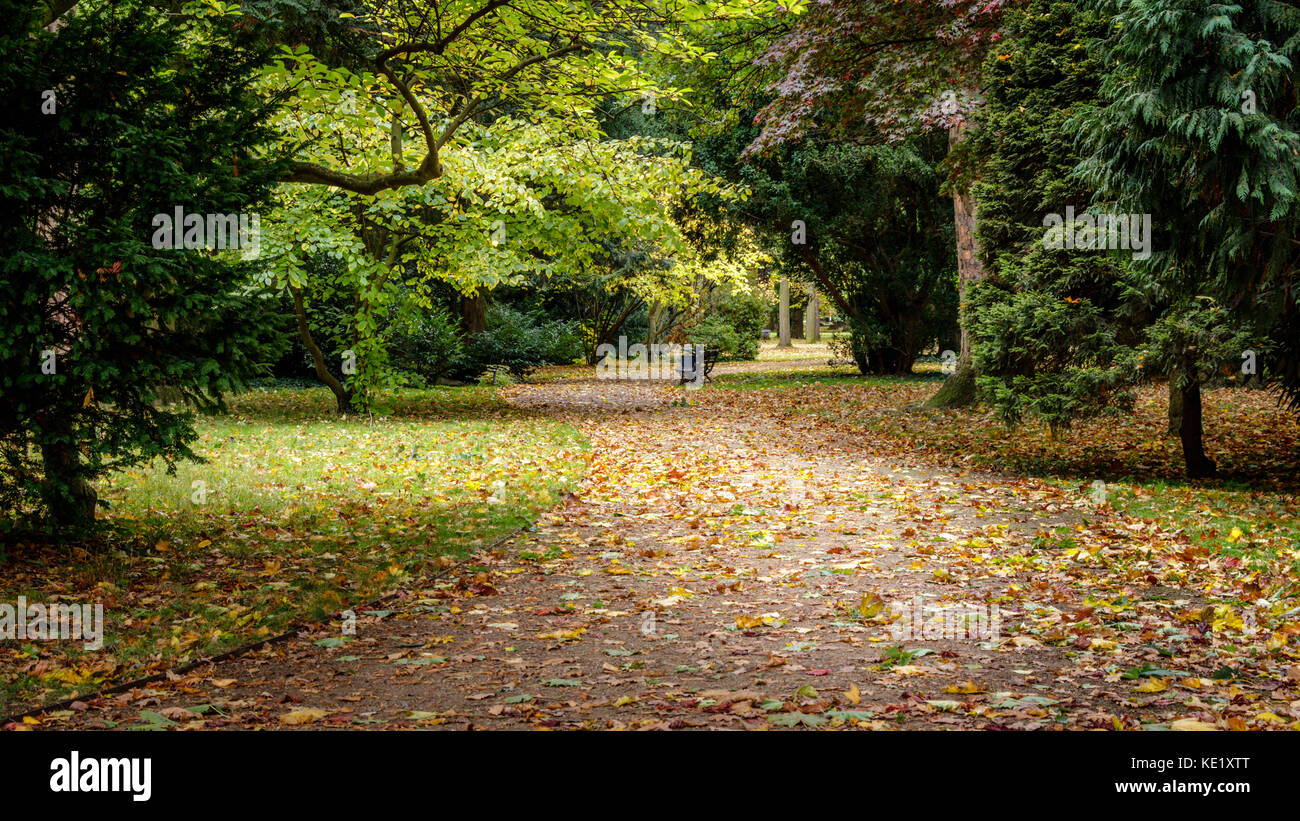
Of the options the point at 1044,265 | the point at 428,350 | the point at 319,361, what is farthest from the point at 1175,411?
the point at 428,350

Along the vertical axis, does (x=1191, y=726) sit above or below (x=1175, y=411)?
below

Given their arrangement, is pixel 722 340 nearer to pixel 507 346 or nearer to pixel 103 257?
pixel 507 346

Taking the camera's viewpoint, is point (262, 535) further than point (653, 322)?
No

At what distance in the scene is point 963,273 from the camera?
1585 centimetres

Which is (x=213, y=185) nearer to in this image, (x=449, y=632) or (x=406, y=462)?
(x=449, y=632)

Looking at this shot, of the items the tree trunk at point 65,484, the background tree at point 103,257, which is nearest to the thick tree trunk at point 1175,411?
the background tree at point 103,257

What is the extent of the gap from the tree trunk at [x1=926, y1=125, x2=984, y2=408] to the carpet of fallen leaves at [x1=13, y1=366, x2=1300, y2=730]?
212 inches

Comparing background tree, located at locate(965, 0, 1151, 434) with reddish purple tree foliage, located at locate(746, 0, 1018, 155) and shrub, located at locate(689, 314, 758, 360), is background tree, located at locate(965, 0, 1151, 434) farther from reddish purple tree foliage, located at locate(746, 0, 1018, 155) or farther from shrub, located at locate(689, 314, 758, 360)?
shrub, located at locate(689, 314, 758, 360)

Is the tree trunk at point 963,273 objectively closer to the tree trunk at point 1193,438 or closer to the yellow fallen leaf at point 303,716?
the tree trunk at point 1193,438

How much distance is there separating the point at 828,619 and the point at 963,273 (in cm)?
1161

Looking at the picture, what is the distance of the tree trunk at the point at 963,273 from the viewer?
51.6ft

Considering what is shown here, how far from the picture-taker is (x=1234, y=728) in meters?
3.81

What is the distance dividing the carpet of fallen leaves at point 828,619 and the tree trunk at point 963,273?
538cm

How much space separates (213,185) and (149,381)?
→ 4.60ft
